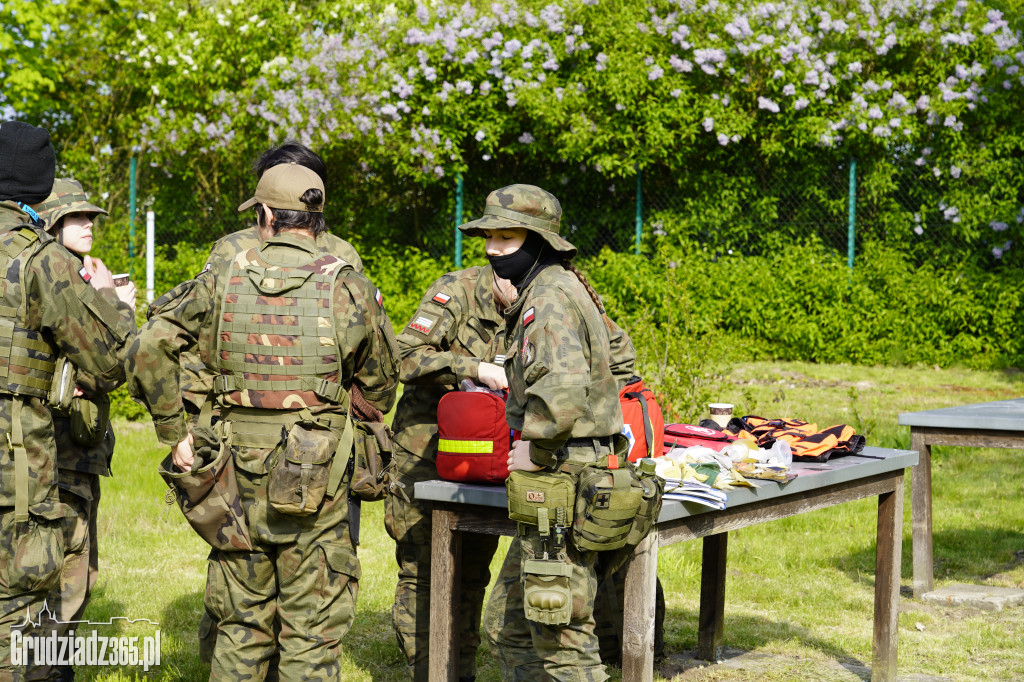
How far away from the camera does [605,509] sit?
362 centimetres

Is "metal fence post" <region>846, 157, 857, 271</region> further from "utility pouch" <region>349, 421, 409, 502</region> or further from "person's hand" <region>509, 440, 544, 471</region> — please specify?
"person's hand" <region>509, 440, 544, 471</region>

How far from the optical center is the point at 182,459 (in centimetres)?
398

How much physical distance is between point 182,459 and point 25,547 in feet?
2.09

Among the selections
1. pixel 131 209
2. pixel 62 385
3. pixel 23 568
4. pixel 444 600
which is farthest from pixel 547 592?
pixel 131 209

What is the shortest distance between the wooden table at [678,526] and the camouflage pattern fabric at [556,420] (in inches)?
7.3

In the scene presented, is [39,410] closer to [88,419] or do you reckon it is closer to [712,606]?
[88,419]

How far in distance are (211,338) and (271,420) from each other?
39cm

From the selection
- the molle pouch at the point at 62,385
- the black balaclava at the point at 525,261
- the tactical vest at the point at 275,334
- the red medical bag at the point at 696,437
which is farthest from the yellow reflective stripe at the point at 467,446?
the molle pouch at the point at 62,385

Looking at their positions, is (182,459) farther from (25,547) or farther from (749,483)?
(749,483)

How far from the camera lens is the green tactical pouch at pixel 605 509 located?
143 inches

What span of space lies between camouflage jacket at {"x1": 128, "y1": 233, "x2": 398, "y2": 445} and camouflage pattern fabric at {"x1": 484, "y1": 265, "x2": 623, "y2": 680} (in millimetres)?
601

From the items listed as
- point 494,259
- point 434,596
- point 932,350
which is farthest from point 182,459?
point 932,350

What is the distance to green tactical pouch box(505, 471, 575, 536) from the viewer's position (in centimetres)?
364

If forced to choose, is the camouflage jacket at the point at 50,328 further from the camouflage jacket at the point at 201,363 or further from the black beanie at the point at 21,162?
the camouflage jacket at the point at 201,363
